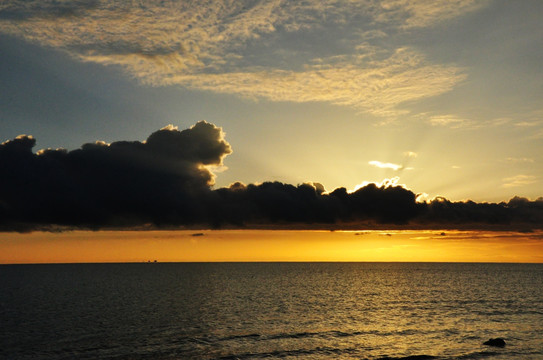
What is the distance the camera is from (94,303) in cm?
13375

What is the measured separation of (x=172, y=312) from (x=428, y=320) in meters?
58.8

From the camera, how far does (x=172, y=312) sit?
359 ft

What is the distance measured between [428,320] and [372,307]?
26.1m

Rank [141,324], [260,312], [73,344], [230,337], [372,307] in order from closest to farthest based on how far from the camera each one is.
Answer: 1. [73,344]
2. [230,337]
3. [141,324]
4. [260,312]
5. [372,307]

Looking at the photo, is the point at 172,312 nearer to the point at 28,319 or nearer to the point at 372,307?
→ the point at 28,319

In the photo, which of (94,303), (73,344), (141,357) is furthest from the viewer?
(94,303)

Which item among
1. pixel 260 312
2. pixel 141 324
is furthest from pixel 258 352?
pixel 260 312

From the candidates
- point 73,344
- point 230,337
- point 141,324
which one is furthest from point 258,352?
point 141,324

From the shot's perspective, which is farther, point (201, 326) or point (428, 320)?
point (428, 320)

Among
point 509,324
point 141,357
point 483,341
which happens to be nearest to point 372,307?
point 509,324

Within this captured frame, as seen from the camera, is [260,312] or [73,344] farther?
[260,312]

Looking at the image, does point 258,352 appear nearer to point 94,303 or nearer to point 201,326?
point 201,326

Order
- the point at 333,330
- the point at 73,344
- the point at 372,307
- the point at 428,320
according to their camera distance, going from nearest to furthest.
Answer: the point at 73,344 < the point at 333,330 < the point at 428,320 < the point at 372,307

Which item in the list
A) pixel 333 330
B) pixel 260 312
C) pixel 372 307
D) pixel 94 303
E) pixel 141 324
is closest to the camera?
pixel 333 330
